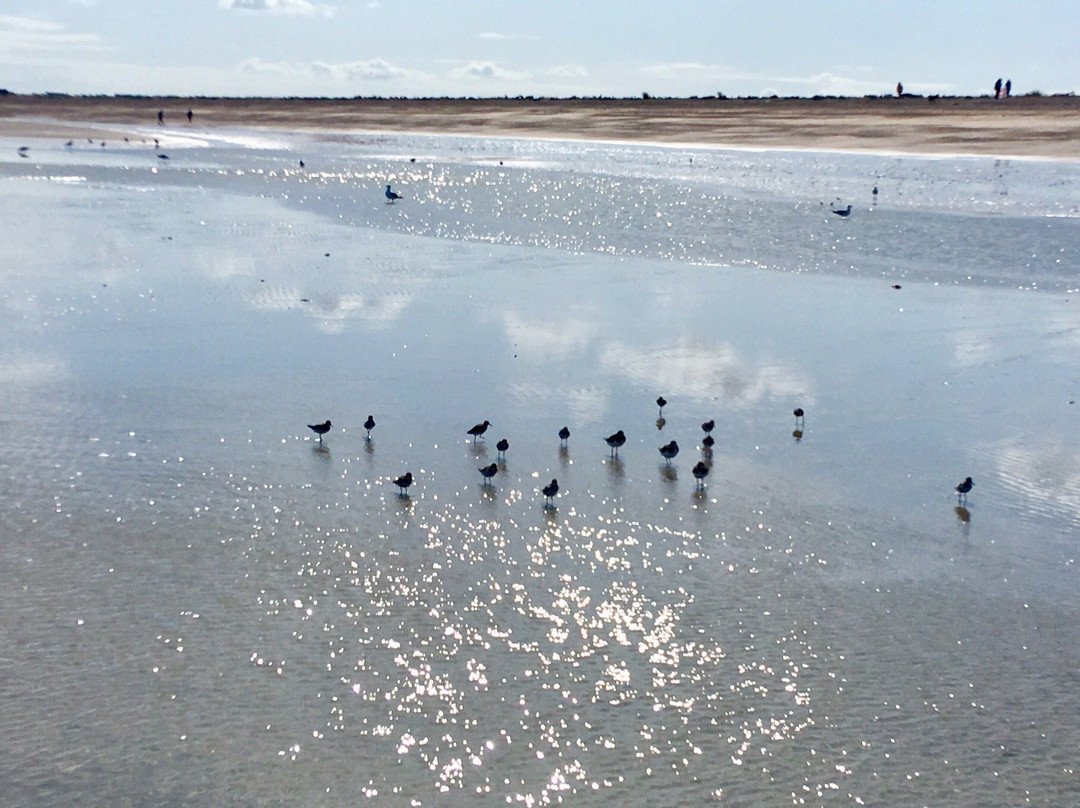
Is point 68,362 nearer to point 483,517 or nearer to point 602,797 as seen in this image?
point 483,517

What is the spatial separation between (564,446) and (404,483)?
87.2 inches

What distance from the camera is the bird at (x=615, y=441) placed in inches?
501

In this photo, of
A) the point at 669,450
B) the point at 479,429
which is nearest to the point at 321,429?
the point at 479,429

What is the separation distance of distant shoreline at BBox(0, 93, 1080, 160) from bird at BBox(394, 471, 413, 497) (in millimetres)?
40693

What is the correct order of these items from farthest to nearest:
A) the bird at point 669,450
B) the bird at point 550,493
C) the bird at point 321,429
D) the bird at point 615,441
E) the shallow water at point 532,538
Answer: the bird at point 321,429, the bird at point 615,441, the bird at point 669,450, the bird at point 550,493, the shallow water at point 532,538

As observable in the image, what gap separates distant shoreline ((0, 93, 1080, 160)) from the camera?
5250cm

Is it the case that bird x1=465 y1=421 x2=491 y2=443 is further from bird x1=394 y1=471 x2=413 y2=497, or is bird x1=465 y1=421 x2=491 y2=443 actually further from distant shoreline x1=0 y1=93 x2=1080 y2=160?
distant shoreline x1=0 y1=93 x2=1080 y2=160

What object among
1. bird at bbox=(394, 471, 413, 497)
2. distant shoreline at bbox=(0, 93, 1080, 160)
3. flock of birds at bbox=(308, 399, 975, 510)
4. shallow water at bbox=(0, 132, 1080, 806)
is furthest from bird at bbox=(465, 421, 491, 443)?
distant shoreline at bbox=(0, 93, 1080, 160)

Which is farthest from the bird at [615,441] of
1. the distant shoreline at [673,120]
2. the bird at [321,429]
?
the distant shoreline at [673,120]

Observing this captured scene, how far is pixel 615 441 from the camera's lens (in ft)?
41.8

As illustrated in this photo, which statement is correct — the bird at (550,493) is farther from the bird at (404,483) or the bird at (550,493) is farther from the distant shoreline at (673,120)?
the distant shoreline at (673,120)

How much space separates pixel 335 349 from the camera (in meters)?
17.0

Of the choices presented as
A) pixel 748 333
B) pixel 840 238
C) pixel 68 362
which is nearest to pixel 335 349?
pixel 68 362

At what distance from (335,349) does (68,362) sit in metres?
3.61
